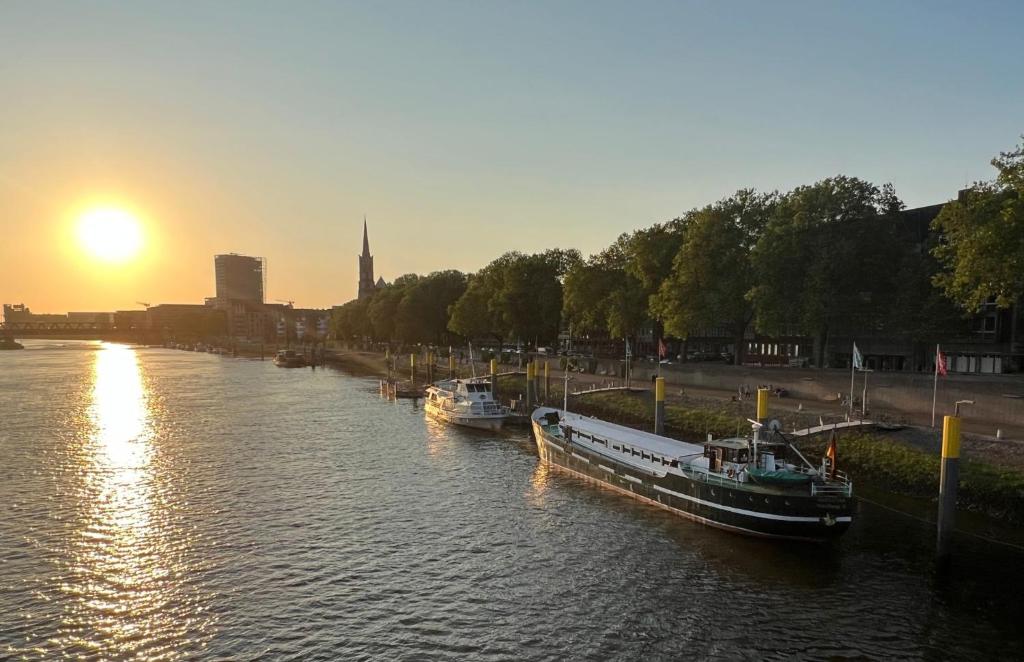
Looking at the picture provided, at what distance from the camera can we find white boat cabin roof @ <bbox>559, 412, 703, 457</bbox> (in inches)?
1468

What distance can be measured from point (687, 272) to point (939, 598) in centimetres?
5139

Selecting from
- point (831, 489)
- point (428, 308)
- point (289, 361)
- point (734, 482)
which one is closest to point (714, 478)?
point (734, 482)

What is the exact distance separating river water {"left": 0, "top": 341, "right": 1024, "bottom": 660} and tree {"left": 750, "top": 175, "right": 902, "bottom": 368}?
31.5 metres

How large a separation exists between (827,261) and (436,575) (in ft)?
165

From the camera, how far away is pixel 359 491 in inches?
1511

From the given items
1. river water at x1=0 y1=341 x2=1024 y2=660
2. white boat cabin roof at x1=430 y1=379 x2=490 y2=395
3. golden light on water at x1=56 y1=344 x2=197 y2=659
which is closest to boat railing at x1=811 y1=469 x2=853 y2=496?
river water at x1=0 y1=341 x2=1024 y2=660

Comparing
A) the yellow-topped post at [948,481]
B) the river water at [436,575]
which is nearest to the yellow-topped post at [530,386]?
the river water at [436,575]

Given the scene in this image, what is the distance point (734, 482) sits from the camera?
29922 mm

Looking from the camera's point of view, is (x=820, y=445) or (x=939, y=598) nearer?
(x=939, y=598)

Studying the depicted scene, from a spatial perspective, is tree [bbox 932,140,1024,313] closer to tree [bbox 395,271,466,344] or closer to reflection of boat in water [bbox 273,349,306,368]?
tree [bbox 395,271,466,344]

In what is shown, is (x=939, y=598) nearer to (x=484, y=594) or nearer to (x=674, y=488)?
(x=674, y=488)

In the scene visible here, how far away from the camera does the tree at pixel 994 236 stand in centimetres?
3806

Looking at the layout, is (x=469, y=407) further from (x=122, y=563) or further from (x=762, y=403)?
(x=122, y=563)

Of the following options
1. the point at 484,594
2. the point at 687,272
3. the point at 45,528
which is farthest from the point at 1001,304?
the point at 45,528
